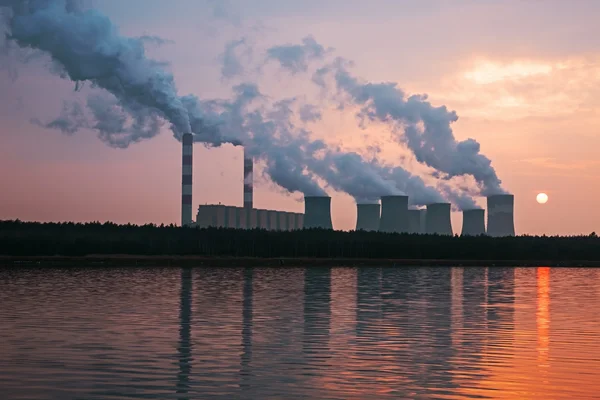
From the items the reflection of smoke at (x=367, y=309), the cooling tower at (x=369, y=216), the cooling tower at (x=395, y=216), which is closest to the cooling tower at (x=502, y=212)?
the cooling tower at (x=395, y=216)

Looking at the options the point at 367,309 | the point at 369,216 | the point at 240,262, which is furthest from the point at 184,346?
the point at 369,216

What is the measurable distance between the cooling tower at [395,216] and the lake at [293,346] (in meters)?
104

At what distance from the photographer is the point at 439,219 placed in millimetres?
161500

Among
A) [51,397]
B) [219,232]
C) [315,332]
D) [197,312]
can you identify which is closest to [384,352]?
[315,332]

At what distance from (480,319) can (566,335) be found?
5621mm

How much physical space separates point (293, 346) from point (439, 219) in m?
139

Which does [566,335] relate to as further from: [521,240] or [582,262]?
[521,240]

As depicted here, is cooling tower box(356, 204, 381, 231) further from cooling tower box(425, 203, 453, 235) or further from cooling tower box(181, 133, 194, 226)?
cooling tower box(181, 133, 194, 226)

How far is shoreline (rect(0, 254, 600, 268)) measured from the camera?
95094mm

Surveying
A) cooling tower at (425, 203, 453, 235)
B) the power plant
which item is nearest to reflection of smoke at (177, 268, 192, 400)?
the power plant

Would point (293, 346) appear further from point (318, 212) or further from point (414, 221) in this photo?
point (414, 221)

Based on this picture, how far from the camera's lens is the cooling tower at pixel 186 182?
149 meters

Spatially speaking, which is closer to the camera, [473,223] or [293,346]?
[293,346]

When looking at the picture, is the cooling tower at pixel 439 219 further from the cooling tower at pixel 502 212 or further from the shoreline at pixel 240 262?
the shoreline at pixel 240 262
